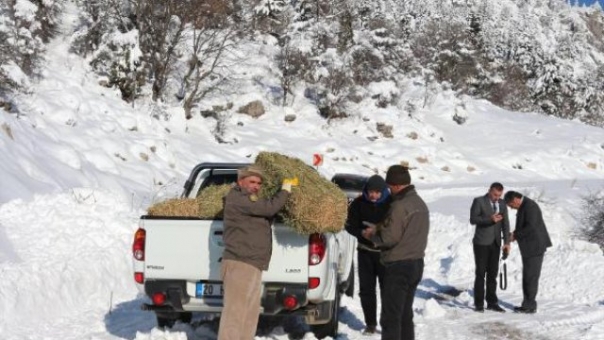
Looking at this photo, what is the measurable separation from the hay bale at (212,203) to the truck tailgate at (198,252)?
0.89 ft

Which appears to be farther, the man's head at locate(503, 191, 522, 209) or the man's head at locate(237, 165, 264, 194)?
the man's head at locate(503, 191, 522, 209)

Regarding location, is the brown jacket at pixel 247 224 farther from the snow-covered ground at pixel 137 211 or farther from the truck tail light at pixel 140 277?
the snow-covered ground at pixel 137 211

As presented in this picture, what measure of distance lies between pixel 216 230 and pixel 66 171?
822 centimetres

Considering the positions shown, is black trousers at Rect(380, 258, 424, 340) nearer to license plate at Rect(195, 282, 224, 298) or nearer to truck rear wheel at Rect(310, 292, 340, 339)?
truck rear wheel at Rect(310, 292, 340, 339)

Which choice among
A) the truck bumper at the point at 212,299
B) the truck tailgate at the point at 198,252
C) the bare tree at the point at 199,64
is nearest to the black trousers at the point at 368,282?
the truck bumper at the point at 212,299

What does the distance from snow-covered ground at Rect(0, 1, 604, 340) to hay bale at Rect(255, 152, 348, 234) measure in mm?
1581

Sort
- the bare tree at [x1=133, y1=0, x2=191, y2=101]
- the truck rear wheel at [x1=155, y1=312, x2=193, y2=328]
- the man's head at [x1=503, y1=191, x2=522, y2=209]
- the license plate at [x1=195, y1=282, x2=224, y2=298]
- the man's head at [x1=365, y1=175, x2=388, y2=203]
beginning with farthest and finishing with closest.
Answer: the bare tree at [x1=133, y1=0, x2=191, y2=101], the man's head at [x1=503, y1=191, x2=522, y2=209], the truck rear wheel at [x1=155, y1=312, x2=193, y2=328], the man's head at [x1=365, y1=175, x2=388, y2=203], the license plate at [x1=195, y1=282, x2=224, y2=298]

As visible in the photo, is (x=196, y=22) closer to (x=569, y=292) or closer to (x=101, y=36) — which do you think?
(x=101, y=36)

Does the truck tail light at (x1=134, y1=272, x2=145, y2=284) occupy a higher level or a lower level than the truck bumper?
higher

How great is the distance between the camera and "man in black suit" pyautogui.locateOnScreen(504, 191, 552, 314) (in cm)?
941

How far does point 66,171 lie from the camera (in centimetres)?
1352

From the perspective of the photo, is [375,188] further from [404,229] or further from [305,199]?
[404,229]

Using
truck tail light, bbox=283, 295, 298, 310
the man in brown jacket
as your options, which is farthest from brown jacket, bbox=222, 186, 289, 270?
truck tail light, bbox=283, 295, 298, 310

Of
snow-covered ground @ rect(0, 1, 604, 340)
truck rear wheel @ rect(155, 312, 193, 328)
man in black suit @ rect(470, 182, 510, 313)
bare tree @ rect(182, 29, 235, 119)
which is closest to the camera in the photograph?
truck rear wheel @ rect(155, 312, 193, 328)
